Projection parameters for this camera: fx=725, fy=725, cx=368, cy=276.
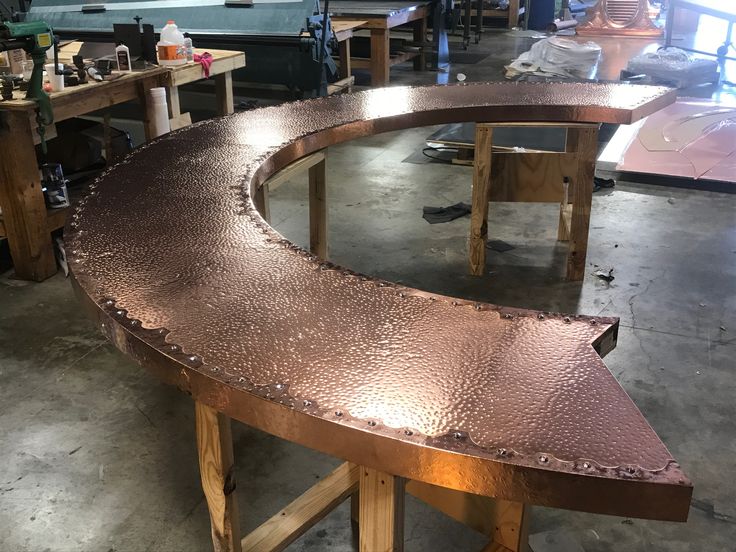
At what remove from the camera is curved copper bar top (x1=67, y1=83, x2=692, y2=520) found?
99 cm

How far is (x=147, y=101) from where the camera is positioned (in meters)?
3.28

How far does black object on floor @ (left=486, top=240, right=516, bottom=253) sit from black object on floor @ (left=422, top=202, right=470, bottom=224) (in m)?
0.36

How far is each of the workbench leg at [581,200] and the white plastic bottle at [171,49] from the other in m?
1.92

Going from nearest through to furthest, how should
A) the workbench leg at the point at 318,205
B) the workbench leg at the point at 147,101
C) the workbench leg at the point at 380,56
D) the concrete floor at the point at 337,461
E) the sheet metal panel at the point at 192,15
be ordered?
the concrete floor at the point at 337,461 < the workbench leg at the point at 318,205 < the workbench leg at the point at 147,101 < the sheet metal panel at the point at 192,15 < the workbench leg at the point at 380,56

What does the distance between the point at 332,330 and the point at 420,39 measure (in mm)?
6578

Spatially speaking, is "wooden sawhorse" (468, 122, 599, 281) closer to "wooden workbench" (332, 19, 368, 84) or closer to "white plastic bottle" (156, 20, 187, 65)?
"white plastic bottle" (156, 20, 187, 65)

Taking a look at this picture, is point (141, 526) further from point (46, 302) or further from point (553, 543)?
point (46, 302)

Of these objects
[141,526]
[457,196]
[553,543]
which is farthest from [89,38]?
[553,543]

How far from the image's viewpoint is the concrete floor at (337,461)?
1.87 meters

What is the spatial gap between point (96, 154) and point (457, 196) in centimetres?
198

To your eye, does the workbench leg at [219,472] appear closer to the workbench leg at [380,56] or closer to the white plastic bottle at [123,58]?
the white plastic bottle at [123,58]

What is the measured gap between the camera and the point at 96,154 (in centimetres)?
379

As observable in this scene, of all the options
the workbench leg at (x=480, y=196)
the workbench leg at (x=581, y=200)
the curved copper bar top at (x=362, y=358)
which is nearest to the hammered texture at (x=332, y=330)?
the curved copper bar top at (x=362, y=358)

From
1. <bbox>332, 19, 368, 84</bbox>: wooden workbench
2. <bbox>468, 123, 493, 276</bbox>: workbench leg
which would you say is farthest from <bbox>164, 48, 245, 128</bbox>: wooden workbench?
<bbox>332, 19, 368, 84</bbox>: wooden workbench
